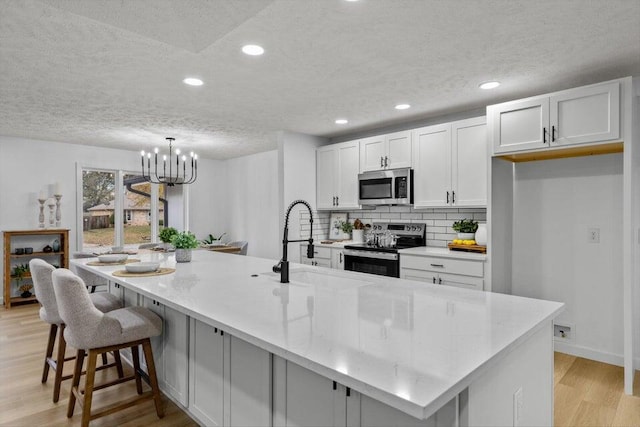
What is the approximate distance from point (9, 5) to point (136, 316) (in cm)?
178

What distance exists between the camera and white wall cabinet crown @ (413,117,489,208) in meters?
3.63

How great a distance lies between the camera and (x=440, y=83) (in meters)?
3.17

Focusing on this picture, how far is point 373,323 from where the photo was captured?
1.39 meters

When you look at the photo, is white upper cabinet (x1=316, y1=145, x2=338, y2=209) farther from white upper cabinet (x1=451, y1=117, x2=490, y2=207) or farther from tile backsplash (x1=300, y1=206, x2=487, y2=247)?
white upper cabinet (x1=451, y1=117, x2=490, y2=207)

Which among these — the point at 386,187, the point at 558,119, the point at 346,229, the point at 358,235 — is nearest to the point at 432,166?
the point at 386,187

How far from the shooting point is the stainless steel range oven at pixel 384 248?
398cm

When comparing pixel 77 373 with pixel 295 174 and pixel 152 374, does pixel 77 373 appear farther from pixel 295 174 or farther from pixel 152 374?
pixel 295 174

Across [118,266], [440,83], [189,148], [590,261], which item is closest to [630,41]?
[440,83]

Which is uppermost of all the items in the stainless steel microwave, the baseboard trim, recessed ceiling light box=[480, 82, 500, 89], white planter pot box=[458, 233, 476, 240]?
recessed ceiling light box=[480, 82, 500, 89]

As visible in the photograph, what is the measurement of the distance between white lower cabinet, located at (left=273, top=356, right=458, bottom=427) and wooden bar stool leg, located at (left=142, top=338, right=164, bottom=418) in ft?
3.46

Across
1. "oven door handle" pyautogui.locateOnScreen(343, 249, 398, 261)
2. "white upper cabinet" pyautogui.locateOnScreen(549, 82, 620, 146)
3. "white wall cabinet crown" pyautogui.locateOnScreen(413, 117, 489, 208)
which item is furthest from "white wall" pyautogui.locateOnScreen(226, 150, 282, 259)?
"white upper cabinet" pyautogui.locateOnScreen(549, 82, 620, 146)

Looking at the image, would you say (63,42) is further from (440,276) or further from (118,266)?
(440,276)

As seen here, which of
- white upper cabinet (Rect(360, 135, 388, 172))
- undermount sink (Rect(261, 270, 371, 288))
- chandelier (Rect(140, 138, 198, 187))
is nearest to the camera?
undermount sink (Rect(261, 270, 371, 288))

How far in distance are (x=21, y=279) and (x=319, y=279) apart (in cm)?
535
